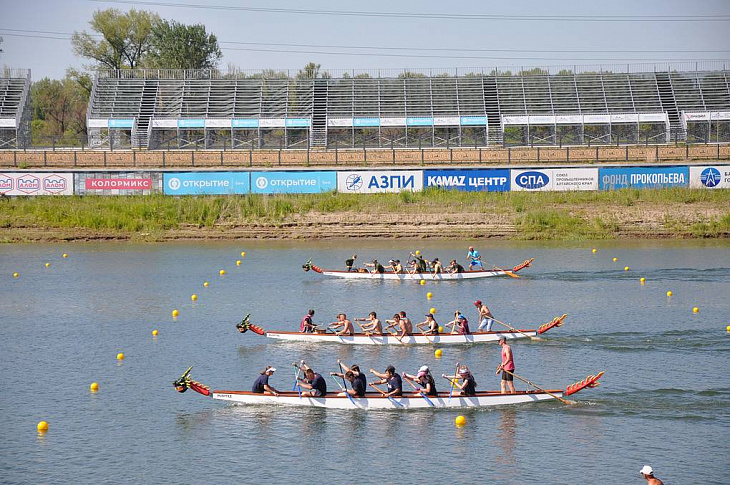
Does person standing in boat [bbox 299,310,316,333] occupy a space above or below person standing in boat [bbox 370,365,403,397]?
above

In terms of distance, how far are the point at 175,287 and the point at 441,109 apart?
132 ft

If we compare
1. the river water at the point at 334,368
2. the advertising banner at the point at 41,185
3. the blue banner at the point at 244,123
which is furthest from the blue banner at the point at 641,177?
the advertising banner at the point at 41,185

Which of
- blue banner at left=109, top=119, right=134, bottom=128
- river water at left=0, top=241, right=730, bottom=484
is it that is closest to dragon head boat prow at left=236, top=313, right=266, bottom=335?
river water at left=0, top=241, right=730, bottom=484

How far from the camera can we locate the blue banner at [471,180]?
54.9m

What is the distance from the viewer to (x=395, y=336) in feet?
96.7

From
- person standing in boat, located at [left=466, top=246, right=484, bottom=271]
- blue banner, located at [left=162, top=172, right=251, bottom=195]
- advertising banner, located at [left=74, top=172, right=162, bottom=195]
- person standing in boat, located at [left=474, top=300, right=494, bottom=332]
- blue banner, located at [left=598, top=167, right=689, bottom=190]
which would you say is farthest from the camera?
blue banner, located at [left=162, top=172, right=251, bottom=195]

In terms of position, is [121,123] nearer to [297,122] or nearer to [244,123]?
[244,123]

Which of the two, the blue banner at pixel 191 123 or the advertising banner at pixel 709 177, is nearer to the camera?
the advertising banner at pixel 709 177

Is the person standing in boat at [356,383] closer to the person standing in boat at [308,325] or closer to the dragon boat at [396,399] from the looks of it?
the dragon boat at [396,399]

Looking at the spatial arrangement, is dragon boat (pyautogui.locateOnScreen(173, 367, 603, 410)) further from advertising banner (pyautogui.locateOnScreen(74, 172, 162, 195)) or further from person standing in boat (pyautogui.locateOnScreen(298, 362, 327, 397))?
advertising banner (pyautogui.locateOnScreen(74, 172, 162, 195))

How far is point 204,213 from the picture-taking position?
5381 centimetres

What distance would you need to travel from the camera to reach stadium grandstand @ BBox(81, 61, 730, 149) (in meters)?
69.8

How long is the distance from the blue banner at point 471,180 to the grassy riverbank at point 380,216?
781 mm

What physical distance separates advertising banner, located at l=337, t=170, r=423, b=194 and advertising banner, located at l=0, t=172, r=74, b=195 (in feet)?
57.5
